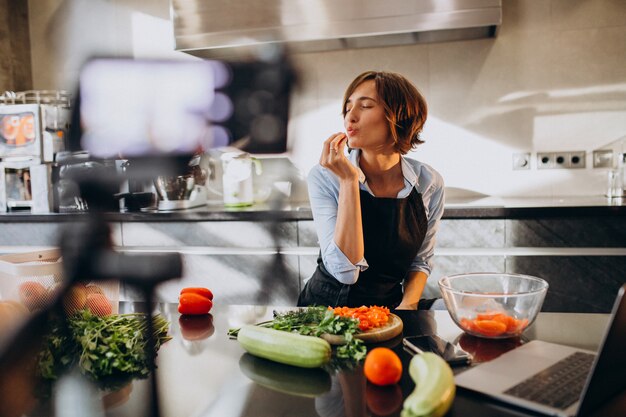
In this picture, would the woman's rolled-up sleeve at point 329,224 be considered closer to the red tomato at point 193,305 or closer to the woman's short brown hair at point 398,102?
the woman's short brown hair at point 398,102

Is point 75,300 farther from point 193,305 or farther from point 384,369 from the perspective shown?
point 384,369

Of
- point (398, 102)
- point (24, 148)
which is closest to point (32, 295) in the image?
point (398, 102)

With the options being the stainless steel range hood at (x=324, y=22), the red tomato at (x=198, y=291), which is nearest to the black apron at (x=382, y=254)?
the red tomato at (x=198, y=291)

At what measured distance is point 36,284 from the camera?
3.25ft

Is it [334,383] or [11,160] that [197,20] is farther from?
[334,383]

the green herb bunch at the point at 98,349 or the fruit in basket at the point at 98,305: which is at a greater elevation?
the fruit in basket at the point at 98,305

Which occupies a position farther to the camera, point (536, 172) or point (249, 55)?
point (249, 55)

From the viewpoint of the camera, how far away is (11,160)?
327 centimetres

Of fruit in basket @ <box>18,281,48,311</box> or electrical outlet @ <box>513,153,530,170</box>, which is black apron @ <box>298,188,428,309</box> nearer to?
fruit in basket @ <box>18,281,48,311</box>

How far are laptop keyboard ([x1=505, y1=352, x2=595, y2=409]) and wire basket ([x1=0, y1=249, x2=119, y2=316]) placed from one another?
67 cm

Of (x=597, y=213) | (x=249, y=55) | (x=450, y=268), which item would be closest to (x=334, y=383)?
(x=450, y=268)

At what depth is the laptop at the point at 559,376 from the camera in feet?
2.35

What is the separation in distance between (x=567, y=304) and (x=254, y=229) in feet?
4.79

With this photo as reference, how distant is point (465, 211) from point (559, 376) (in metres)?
1.70
